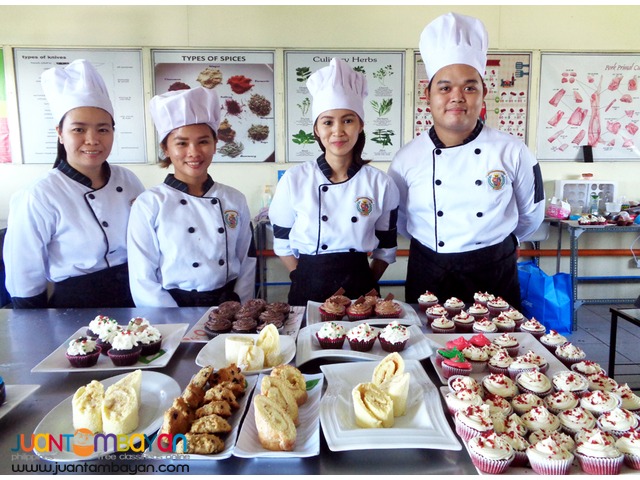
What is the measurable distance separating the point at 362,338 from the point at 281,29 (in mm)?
4205

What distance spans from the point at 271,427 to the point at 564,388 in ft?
3.04

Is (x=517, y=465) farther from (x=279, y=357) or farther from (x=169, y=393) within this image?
(x=169, y=393)

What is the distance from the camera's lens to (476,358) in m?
1.67

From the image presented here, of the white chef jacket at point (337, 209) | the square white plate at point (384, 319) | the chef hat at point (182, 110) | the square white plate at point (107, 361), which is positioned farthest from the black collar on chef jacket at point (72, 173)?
the square white plate at point (384, 319)

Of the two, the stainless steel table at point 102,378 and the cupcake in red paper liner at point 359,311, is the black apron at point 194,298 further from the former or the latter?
the cupcake in red paper liner at point 359,311

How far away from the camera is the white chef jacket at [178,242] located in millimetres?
2258

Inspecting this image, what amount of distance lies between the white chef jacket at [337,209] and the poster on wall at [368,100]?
2651 millimetres

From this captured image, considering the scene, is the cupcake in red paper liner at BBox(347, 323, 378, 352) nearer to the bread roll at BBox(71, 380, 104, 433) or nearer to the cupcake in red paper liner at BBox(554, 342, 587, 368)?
the cupcake in red paper liner at BBox(554, 342, 587, 368)

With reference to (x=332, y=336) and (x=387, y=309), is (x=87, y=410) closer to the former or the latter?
(x=332, y=336)

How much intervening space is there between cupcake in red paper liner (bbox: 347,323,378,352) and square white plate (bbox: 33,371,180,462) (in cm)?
65

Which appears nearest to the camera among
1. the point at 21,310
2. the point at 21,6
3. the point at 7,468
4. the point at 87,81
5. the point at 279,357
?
the point at 7,468

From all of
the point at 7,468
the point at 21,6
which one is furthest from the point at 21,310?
the point at 21,6

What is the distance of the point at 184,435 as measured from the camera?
3.79ft

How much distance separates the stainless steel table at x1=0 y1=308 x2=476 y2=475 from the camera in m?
1.10
